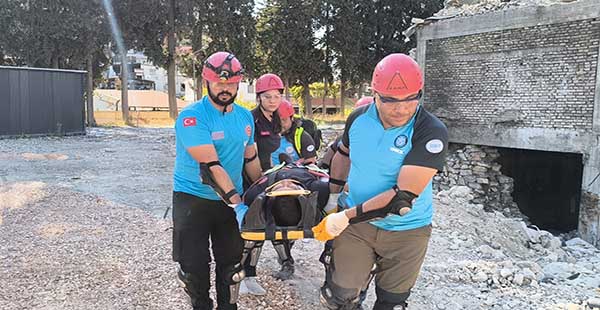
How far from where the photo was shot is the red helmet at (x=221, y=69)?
3.02m

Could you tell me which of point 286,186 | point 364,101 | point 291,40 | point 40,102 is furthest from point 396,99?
point 291,40

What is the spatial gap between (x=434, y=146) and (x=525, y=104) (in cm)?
1011

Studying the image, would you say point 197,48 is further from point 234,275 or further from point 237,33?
point 234,275

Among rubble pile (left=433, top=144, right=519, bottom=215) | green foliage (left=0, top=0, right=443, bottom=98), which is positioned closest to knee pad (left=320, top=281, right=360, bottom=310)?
rubble pile (left=433, top=144, right=519, bottom=215)

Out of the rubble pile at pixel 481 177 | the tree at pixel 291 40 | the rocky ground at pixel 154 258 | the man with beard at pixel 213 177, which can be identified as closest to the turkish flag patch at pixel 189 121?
the man with beard at pixel 213 177

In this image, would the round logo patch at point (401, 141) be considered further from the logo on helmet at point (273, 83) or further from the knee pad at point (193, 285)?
the logo on helmet at point (273, 83)

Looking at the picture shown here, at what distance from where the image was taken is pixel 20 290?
4.09 metres

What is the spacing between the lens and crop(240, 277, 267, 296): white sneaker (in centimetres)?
411

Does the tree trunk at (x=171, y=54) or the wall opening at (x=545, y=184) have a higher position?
the tree trunk at (x=171, y=54)

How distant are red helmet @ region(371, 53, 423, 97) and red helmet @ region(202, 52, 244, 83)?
93 cm

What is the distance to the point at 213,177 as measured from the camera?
9.40ft

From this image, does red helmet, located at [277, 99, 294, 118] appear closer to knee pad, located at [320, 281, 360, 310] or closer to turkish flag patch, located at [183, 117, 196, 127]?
turkish flag patch, located at [183, 117, 196, 127]

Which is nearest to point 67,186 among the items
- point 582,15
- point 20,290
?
point 20,290

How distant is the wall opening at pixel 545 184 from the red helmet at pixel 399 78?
488 inches
